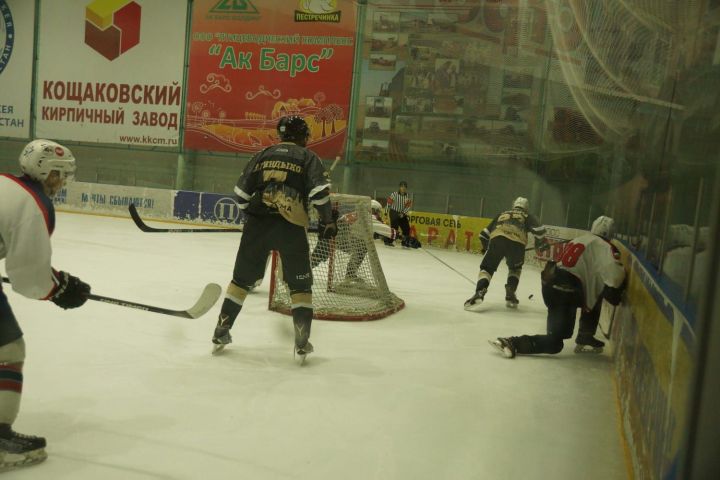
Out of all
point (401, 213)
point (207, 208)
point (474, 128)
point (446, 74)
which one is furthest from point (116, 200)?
point (474, 128)

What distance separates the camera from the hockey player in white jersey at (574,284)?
354cm

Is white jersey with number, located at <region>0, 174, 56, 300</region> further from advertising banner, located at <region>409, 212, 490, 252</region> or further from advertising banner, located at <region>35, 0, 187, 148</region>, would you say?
advertising banner, located at <region>35, 0, 187, 148</region>

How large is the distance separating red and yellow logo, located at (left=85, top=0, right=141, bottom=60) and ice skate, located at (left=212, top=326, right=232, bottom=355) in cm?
1081

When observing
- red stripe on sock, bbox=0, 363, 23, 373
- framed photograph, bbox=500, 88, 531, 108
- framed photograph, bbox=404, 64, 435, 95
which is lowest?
red stripe on sock, bbox=0, 363, 23, 373

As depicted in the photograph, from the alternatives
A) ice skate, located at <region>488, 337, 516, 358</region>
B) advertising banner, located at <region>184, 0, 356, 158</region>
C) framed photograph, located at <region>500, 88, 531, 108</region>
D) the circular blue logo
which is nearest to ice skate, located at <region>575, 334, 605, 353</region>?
ice skate, located at <region>488, 337, 516, 358</region>

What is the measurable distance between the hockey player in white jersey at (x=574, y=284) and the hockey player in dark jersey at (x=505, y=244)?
1463 millimetres

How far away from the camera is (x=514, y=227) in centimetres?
540

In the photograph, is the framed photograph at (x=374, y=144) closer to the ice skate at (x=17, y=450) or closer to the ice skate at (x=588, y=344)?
the ice skate at (x=588, y=344)

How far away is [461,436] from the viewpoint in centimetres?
254

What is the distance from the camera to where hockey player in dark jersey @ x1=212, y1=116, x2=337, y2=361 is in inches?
130

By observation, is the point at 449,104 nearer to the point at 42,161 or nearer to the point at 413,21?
the point at 413,21

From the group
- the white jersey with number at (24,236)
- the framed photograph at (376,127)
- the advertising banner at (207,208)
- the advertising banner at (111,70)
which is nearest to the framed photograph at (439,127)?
the framed photograph at (376,127)

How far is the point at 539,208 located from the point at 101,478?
8.80m

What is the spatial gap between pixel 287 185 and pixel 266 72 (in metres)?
9.22
